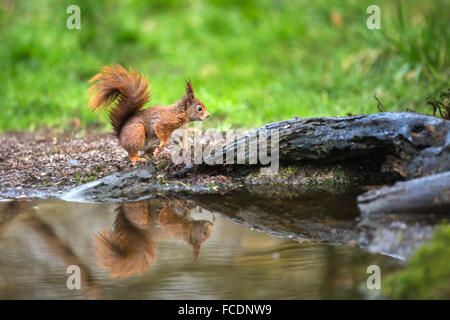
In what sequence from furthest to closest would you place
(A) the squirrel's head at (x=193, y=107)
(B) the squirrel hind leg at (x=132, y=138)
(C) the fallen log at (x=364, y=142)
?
(A) the squirrel's head at (x=193, y=107) → (B) the squirrel hind leg at (x=132, y=138) → (C) the fallen log at (x=364, y=142)

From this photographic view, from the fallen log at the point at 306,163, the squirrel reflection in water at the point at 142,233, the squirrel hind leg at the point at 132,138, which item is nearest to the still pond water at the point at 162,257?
the squirrel reflection in water at the point at 142,233

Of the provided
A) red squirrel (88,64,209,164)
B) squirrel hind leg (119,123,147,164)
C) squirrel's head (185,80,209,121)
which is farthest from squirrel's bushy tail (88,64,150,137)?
squirrel's head (185,80,209,121)

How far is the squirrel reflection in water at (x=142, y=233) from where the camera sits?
300 centimetres

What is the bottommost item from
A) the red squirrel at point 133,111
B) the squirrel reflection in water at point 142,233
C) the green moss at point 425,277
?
the green moss at point 425,277

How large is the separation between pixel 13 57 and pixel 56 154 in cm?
414

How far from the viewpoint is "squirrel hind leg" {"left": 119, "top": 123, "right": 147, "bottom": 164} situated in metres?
4.39

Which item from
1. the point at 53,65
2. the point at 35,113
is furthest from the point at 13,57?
the point at 35,113

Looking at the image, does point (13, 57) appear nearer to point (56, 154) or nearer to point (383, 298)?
point (56, 154)

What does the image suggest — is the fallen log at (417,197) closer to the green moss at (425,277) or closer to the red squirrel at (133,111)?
the green moss at (425,277)

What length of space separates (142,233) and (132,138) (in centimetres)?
118

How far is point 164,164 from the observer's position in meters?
4.39

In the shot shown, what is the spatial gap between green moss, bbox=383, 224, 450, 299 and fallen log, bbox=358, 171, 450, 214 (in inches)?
22.7

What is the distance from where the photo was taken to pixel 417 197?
3.23 m

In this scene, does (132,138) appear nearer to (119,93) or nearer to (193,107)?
(119,93)
